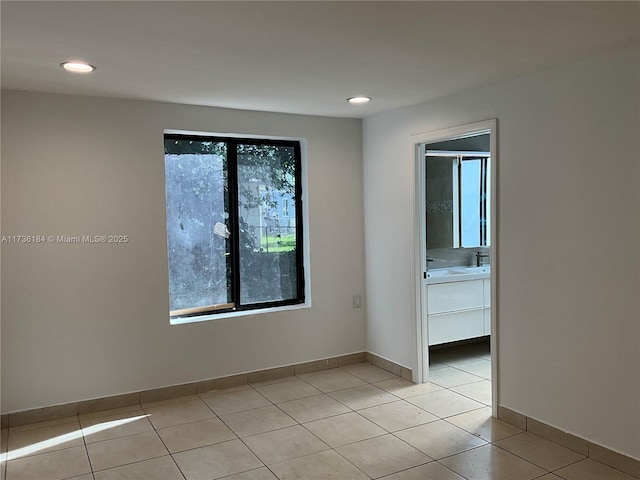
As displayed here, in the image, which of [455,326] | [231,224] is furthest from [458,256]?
[231,224]

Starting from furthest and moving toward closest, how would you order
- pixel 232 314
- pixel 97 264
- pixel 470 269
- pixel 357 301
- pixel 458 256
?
pixel 458 256, pixel 470 269, pixel 357 301, pixel 232 314, pixel 97 264

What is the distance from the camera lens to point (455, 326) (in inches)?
189

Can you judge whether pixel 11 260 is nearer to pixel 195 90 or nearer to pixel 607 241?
pixel 195 90

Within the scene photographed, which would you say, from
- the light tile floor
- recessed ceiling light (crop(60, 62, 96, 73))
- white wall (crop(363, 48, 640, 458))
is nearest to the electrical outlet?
the light tile floor

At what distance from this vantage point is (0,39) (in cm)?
246

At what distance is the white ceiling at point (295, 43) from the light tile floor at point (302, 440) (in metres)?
2.26

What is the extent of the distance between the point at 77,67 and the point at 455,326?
3.62 m

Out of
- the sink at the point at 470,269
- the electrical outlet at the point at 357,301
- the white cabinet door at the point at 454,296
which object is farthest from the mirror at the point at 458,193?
the electrical outlet at the point at 357,301

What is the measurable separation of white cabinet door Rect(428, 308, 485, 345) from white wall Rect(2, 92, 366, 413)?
4.36ft

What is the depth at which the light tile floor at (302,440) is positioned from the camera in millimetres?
2951

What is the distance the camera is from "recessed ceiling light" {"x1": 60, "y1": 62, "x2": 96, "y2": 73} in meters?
2.92

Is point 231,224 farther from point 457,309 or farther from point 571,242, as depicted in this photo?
Result: point 571,242

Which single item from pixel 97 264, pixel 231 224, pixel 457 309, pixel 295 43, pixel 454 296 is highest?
pixel 295 43

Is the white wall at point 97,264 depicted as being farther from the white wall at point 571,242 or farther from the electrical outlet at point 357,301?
the white wall at point 571,242
